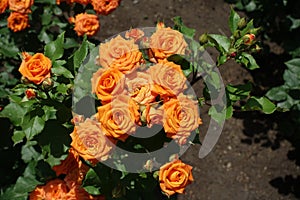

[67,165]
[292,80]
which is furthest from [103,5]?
[292,80]

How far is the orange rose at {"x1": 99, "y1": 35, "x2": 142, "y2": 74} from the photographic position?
145 cm

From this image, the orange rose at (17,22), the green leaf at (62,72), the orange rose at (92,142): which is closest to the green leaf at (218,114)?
the orange rose at (92,142)

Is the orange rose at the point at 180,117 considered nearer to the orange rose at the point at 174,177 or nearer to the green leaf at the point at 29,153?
the orange rose at the point at 174,177

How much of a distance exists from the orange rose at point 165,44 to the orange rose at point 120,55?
7 centimetres

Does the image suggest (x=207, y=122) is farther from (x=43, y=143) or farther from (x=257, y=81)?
(x=43, y=143)

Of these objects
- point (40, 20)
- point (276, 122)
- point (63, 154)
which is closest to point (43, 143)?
point (63, 154)

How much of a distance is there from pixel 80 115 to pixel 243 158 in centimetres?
193

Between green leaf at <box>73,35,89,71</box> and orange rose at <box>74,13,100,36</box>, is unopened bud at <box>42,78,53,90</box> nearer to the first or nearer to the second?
green leaf at <box>73,35,89,71</box>

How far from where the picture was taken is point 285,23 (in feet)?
10.8

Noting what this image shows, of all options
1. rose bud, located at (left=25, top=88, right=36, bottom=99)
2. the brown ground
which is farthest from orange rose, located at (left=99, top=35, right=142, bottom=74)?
the brown ground

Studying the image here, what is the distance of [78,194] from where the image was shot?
6.07 feet

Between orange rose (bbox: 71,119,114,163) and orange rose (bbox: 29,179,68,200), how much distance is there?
47 cm

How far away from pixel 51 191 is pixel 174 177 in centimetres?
69

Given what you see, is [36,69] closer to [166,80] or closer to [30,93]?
[30,93]
